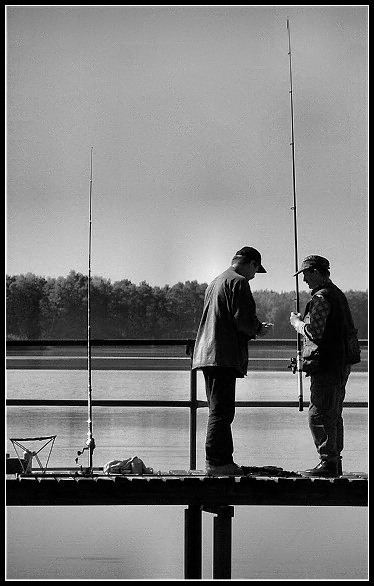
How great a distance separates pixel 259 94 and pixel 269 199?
6580 millimetres

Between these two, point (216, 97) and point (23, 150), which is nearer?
point (216, 97)

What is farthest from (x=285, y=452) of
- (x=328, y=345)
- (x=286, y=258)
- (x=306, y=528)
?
(x=328, y=345)

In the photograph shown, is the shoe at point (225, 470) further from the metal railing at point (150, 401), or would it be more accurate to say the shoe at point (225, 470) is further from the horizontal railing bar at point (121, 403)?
the horizontal railing bar at point (121, 403)

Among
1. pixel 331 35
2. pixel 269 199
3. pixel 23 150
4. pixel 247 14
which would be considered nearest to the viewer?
pixel 247 14

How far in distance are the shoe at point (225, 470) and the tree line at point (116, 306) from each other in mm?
30985

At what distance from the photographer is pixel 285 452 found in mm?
23500

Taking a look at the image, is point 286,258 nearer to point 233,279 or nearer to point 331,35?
point 331,35

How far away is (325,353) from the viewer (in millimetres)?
6684

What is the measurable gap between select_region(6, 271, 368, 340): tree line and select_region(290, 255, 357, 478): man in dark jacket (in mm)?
30920

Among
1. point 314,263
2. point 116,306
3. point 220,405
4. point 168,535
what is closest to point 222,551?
point 220,405

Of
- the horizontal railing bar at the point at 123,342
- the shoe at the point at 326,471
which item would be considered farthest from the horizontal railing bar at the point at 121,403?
the shoe at the point at 326,471

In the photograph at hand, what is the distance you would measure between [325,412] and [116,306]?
34.3 metres

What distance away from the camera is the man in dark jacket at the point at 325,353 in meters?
6.67

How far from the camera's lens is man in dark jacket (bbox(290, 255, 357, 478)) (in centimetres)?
667
